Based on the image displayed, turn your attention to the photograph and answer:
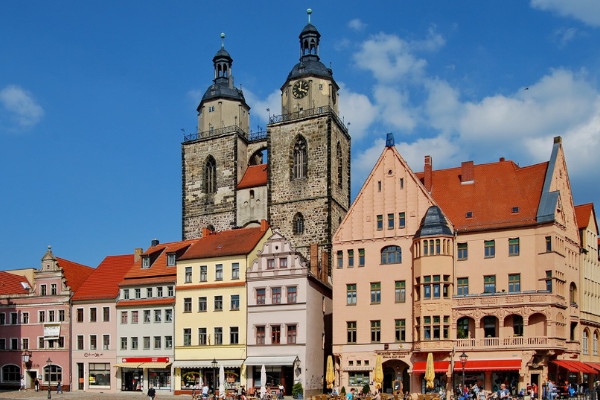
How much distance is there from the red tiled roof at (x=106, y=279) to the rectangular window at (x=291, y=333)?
16.8 m

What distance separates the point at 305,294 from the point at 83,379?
22.0 meters

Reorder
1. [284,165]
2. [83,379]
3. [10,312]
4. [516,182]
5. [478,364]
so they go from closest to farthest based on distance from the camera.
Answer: [478,364] → [516,182] → [83,379] → [10,312] → [284,165]

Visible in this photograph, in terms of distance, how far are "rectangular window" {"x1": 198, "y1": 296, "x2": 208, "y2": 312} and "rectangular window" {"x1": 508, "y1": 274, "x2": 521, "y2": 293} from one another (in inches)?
924

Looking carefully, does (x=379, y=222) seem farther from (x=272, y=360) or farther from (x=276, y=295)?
(x=272, y=360)

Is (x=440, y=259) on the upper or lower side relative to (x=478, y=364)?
upper

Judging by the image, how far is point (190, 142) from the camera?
9050 cm

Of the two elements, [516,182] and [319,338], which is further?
[319,338]

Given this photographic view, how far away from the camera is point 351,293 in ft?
194

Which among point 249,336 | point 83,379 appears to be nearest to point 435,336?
point 249,336

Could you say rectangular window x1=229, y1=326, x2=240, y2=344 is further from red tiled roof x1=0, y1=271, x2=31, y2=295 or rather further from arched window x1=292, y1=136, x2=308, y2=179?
arched window x1=292, y1=136, x2=308, y2=179

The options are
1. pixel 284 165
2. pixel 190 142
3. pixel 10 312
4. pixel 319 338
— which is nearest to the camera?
pixel 319 338

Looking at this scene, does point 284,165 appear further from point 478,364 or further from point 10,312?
point 478,364

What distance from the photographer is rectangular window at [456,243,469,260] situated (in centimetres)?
5625

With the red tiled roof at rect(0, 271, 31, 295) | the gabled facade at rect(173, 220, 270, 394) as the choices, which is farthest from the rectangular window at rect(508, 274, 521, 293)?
the red tiled roof at rect(0, 271, 31, 295)
